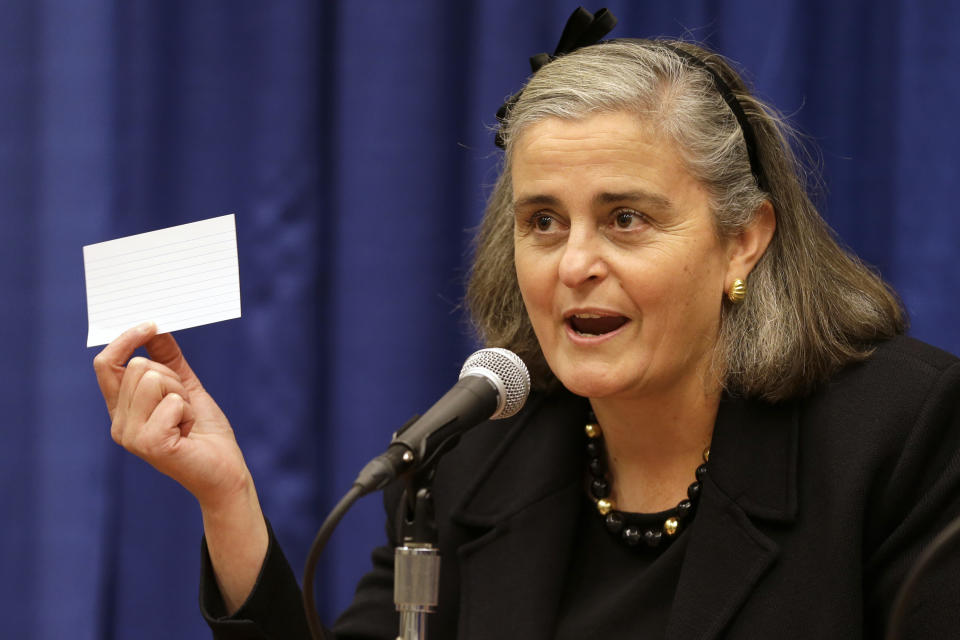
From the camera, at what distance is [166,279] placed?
1555 millimetres

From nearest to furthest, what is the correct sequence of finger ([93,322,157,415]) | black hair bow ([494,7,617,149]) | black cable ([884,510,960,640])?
black cable ([884,510,960,640]) → finger ([93,322,157,415]) → black hair bow ([494,7,617,149])

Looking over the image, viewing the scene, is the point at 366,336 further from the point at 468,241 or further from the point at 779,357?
the point at 779,357

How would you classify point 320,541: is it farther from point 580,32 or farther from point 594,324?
point 580,32

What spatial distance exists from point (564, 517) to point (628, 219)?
0.53m

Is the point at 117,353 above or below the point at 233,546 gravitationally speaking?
above

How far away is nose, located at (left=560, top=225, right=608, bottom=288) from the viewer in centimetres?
160

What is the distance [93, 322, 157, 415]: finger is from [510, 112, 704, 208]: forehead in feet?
2.06

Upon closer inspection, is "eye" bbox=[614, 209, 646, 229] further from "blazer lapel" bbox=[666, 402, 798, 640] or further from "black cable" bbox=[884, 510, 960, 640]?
"black cable" bbox=[884, 510, 960, 640]

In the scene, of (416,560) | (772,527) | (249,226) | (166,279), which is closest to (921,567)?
(416,560)

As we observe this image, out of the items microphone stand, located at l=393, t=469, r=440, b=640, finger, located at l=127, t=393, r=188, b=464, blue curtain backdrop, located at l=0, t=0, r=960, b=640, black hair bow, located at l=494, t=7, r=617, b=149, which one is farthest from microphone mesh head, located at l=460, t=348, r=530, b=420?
blue curtain backdrop, located at l=0, t=0, r=960, b=640

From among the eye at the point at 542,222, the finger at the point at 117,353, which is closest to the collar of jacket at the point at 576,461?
the eye at the point at 542,222

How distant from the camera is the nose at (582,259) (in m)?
1.60

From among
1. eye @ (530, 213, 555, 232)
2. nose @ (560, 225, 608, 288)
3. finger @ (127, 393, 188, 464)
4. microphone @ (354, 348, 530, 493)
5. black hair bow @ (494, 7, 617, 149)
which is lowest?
finger @ (127, 393, 188, 464)

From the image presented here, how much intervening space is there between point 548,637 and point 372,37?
4.38 ft
